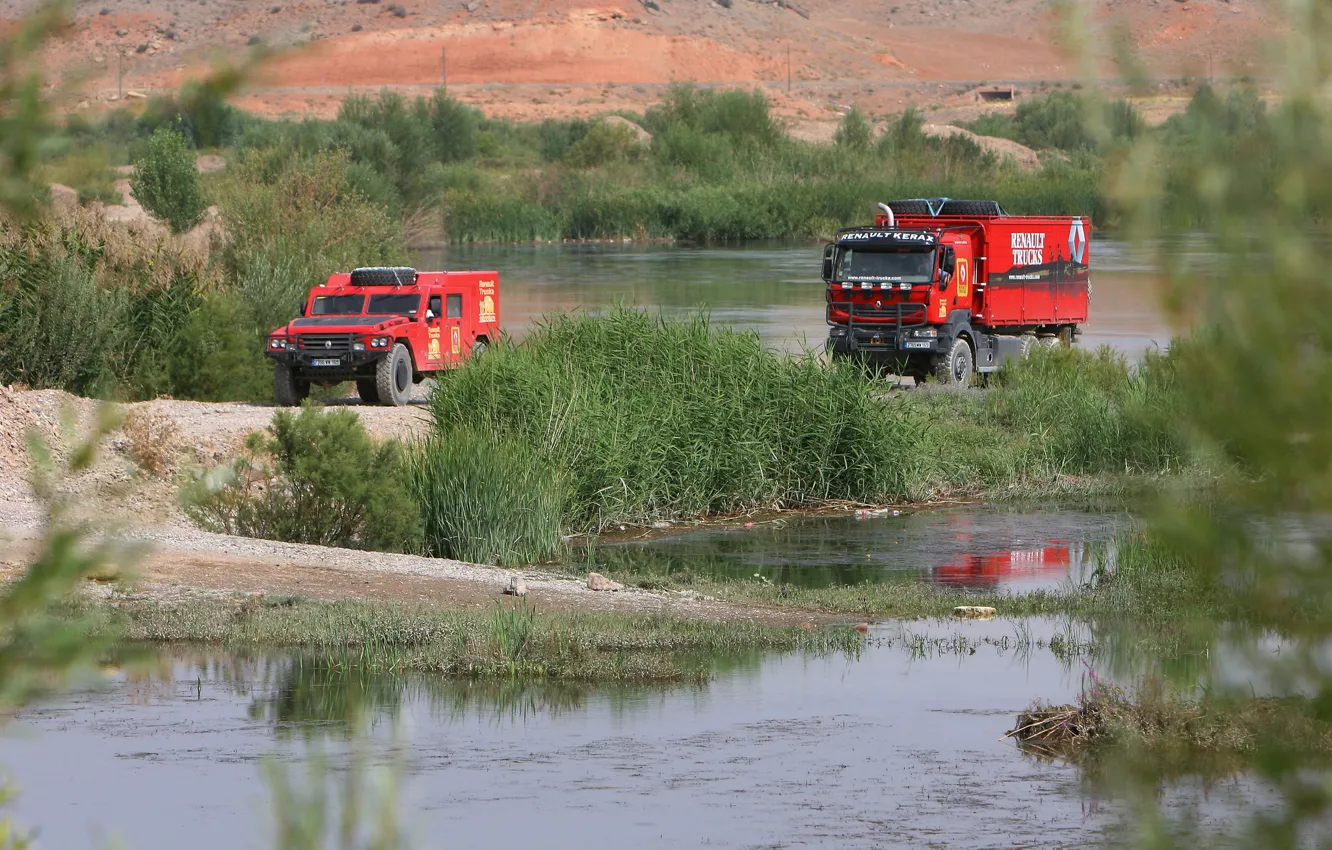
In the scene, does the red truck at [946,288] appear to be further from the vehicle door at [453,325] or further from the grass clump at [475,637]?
the grass clump at [475,637]

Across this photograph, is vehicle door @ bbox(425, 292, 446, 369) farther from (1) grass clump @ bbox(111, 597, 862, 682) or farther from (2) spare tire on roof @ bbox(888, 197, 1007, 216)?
(1) grass clump @ bbox(111, 597, 862, 682)

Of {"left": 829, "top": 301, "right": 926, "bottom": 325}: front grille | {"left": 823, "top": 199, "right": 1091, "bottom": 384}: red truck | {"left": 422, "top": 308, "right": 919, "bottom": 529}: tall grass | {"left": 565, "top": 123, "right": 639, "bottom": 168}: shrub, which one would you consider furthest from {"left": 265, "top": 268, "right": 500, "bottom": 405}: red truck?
{"left": 565, "top": 123, "right": 639, "bottom": 168}: shrub

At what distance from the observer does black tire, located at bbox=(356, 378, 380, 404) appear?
26191 mm

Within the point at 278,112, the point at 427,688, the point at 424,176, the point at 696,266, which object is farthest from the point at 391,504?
the point at 278,112

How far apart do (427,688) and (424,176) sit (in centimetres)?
6561

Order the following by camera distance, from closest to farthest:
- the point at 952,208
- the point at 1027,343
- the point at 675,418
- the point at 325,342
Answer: the point at 675,418 < the point at 325,342 < the point at 1027,343 < the point at 952,208

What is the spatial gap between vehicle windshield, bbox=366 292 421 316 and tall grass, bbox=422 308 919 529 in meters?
3.71

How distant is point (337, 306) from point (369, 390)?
4.09 feet

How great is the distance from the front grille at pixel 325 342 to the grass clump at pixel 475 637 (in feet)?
37.8

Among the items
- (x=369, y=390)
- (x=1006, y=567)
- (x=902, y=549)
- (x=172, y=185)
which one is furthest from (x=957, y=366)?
(x=172, y=185)

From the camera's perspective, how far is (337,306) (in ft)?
87.7

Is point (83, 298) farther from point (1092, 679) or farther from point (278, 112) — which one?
point (278, 112)

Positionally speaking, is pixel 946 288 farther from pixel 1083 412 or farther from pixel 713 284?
pixel 713 284

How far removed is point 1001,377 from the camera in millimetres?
30609
